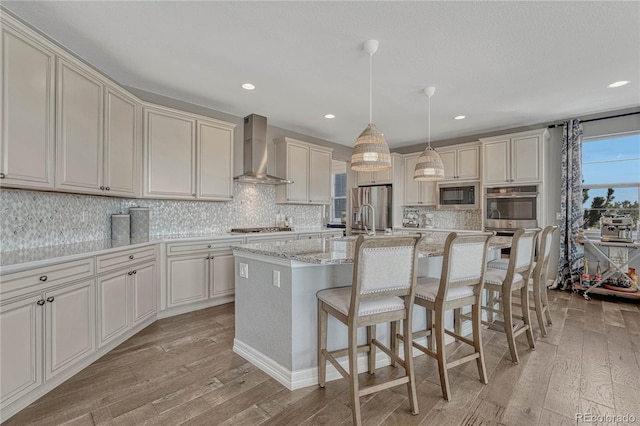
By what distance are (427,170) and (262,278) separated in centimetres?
217

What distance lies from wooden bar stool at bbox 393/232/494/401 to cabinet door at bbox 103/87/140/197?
2.97 metres

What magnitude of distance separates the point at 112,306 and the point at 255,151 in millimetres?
2696

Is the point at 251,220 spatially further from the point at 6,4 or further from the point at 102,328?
the point at 6,4

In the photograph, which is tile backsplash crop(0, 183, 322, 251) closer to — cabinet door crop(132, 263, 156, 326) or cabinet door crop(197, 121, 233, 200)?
cabinet door crop(197, 121, 233, 200)

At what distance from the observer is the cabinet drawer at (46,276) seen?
167 cm

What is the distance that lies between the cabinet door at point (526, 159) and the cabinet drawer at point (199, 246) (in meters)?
4.31

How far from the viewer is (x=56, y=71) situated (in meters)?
2.25

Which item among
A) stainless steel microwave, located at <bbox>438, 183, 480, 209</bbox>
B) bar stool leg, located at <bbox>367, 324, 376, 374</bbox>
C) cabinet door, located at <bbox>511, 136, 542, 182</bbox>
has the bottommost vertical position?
bar stool leg, located at <bbox>367, 324, 376, 374</bbox>

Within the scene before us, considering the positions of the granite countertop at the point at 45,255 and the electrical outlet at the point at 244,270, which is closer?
the granite countertop at the point at 45,255

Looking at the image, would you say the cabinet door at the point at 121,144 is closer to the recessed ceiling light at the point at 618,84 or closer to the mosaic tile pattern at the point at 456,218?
the mosaic tile pattern at the point at 456,218

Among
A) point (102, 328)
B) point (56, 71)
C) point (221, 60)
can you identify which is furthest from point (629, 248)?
point (56, 71)

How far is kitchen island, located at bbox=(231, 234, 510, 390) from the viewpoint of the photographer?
201cm

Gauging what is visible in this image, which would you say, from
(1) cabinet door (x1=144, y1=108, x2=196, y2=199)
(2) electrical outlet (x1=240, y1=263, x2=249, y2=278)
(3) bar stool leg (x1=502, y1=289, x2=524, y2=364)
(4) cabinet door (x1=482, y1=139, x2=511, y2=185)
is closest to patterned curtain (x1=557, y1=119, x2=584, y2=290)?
(4) cabinet door (x1=482, y1=139, x2=511, y2=185)

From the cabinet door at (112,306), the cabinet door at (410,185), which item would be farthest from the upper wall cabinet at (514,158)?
the cabinet door at (112,306)
